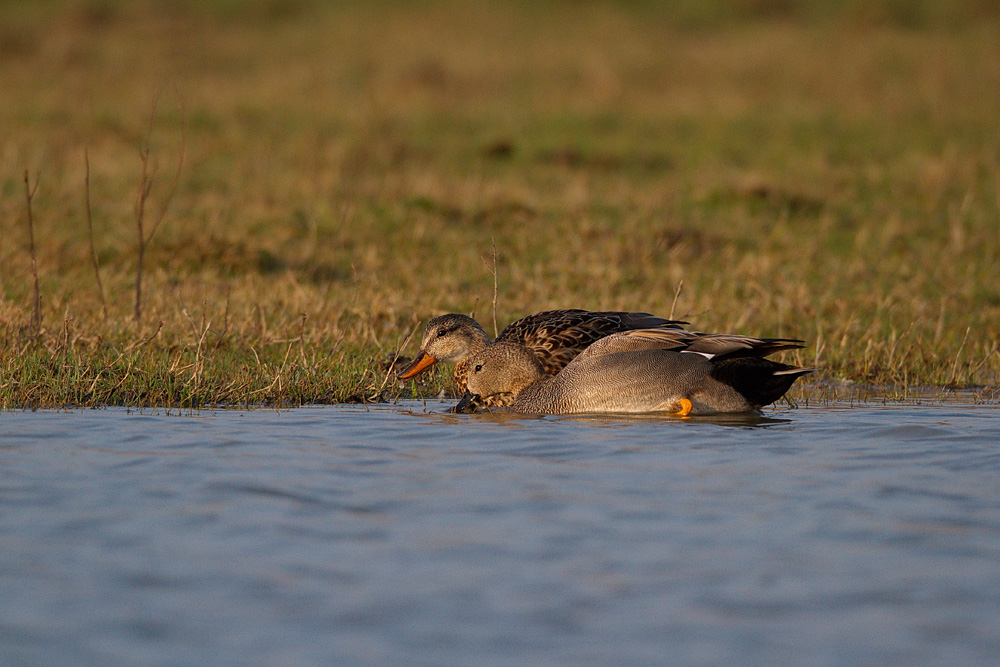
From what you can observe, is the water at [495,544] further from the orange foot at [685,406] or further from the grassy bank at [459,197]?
the grassy bank at [459,197]

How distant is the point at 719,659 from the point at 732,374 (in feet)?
11.7

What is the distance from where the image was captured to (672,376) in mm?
6660

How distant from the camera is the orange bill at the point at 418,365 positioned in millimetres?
7412

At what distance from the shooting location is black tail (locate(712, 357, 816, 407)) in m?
6.57

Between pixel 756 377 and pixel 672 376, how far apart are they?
0.41 metres

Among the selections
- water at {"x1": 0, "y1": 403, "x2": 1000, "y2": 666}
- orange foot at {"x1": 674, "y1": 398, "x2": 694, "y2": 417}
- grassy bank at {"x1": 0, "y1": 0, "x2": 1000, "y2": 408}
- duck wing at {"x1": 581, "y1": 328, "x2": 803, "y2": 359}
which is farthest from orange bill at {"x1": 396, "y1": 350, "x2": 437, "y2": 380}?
orange foot at {"x1": 674, "y1": 398, "x2": 694, "y2": 417}

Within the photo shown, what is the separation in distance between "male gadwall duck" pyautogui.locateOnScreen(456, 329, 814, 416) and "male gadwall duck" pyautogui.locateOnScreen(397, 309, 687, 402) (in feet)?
1.36

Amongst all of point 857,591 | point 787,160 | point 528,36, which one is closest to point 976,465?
point 857,591

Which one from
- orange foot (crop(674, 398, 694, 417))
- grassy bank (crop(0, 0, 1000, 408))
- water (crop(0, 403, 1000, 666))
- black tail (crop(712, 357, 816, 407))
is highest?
grassy bank (crop(0, 0, 1000, 408))

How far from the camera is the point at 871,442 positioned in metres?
5.98

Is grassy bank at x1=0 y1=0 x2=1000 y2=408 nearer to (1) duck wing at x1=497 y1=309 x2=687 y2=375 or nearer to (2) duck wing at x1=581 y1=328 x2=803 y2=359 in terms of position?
(1) duck wing at x1=497 y1=309 x2=687 y2=375

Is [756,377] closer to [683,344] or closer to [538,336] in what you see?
[683,344]

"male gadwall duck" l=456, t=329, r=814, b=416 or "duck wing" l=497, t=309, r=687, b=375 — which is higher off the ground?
"duck wing" l=497, t=309, r=687, b=375

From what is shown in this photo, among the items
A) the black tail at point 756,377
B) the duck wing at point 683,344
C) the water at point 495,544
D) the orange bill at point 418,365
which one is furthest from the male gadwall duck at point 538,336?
the water at point 495,544
